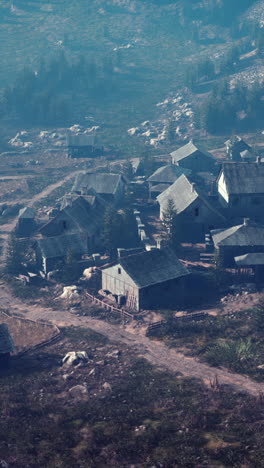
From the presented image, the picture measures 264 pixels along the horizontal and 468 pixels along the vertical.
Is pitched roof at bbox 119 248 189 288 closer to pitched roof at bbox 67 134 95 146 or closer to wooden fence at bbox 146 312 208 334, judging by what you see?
wooden fence at bbox 146 312 208 334

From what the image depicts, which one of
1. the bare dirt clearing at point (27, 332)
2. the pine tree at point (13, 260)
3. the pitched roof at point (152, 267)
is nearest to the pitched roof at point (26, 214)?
the pine tree at point (13, 260)

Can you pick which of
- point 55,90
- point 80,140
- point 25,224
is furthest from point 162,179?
point 55,90

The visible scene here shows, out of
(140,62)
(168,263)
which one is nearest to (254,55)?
(140,62)

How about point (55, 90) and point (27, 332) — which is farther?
point (55, 90)

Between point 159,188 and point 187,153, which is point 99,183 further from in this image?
point 187,153

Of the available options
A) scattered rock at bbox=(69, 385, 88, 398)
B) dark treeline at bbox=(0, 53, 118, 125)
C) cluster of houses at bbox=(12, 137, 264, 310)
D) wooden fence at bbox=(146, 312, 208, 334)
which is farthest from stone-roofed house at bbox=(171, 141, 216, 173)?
scattered rock at bbox=(69, 385, 88, 398)

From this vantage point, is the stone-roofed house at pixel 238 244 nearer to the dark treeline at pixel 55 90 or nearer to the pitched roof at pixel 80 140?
the pitched roof at pixel 80 140

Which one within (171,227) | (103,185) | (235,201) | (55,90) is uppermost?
(55,90)
